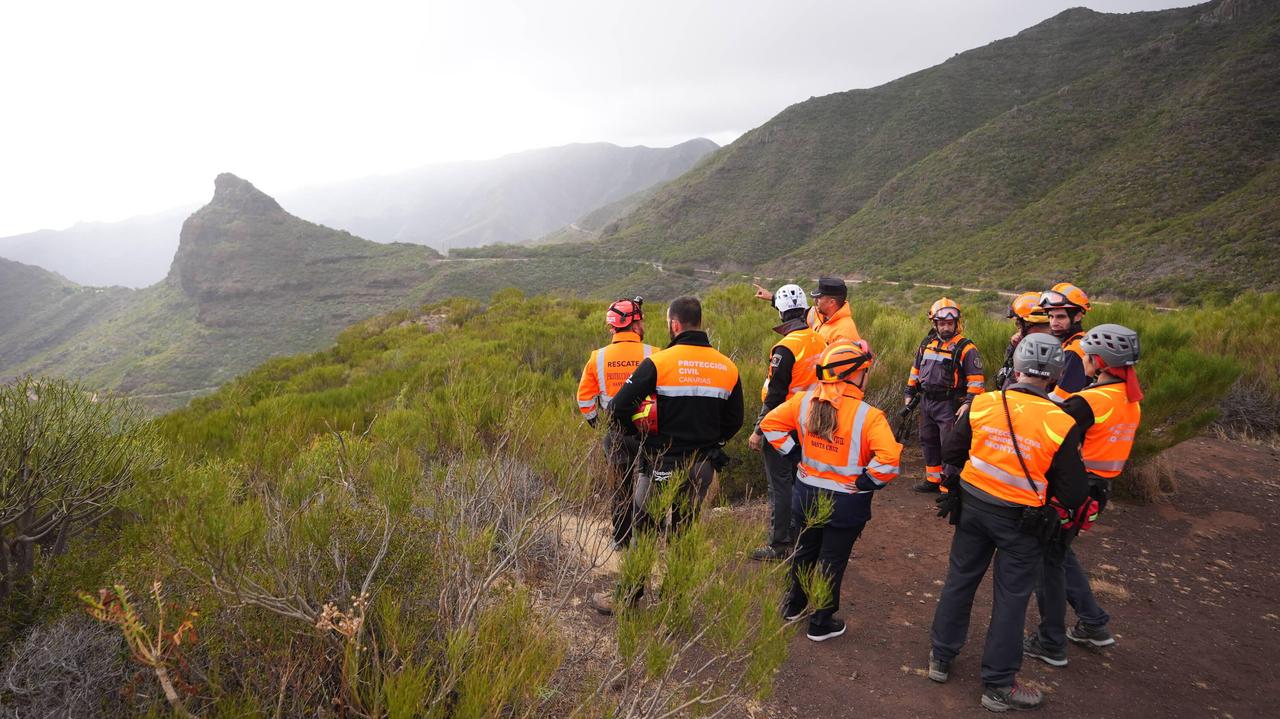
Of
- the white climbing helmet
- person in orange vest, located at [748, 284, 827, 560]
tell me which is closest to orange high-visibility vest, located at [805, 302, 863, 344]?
the white climbing helmet

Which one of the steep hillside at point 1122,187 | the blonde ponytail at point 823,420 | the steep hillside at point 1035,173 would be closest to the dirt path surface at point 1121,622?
the blonde ponytail at point 823,420

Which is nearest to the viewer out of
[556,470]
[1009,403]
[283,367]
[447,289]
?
[1009,403]

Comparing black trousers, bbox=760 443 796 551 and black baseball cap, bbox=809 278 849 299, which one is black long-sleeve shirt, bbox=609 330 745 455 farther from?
black baseball cap, bbox=809 278 849 299

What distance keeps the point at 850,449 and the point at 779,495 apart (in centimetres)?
121

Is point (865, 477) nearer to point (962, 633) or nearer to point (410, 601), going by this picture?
point (962, 633)

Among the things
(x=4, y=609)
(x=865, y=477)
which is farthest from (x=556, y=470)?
(x=4, y=609)

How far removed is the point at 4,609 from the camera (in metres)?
2.00

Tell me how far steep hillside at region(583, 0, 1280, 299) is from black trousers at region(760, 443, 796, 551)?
23.2m

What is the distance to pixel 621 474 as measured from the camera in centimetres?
380

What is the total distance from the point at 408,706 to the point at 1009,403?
9.70 feet

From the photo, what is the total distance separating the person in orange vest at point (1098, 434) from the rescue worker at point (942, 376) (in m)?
1.56

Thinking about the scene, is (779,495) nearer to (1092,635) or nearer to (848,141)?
(1092,635)

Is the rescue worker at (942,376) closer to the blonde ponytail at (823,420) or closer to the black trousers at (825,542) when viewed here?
the black trousers at (825,542)

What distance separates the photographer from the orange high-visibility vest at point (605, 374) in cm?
378
